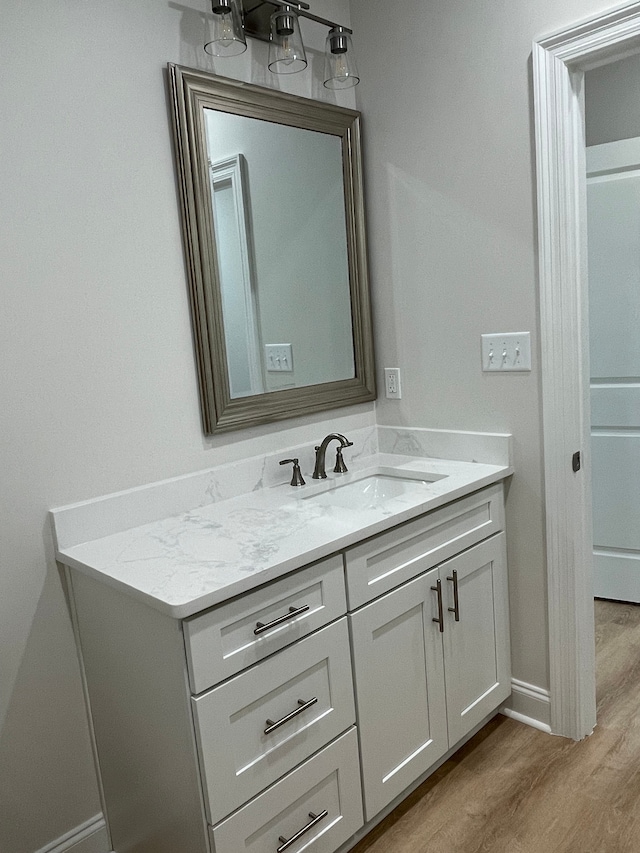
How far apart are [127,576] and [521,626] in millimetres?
1354

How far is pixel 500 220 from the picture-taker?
2.09 m

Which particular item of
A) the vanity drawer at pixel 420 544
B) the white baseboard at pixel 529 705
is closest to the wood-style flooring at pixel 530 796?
the white baseboard at pixel 529 705

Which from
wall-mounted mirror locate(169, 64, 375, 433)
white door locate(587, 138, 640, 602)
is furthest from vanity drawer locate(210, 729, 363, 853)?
white door locate(587, 138, 640, 602)

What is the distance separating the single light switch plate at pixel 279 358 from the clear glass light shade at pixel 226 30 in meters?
0.82

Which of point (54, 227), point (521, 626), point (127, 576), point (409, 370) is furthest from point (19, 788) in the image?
point (409, 370)

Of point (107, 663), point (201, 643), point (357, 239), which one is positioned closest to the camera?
point (201, 643)

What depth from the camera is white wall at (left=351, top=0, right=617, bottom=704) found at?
204 centimetres

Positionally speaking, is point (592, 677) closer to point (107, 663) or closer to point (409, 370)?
point (409, 370)

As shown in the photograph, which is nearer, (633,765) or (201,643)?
(201,643)

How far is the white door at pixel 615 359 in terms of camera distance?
279 cm

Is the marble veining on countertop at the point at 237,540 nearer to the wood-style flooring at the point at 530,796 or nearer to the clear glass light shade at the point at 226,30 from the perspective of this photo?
the wood-style flooring at the point at 530,796

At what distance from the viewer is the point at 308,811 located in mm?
1605

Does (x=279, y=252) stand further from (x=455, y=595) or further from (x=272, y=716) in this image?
(x=272, y=716)

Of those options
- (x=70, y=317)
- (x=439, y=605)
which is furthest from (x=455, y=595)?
(x=70, y=317)
